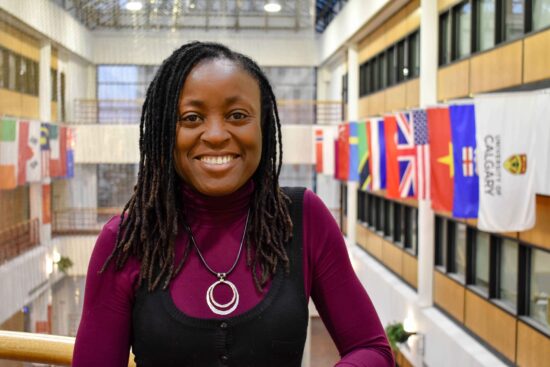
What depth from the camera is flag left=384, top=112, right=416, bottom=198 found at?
12234 millimetres

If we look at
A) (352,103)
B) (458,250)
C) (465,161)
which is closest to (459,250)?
(458,250)

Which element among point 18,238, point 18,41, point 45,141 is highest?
point 18,41

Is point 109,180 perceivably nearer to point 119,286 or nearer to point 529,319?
point 119,286

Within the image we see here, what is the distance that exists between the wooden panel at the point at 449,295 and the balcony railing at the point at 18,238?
942 centimetres

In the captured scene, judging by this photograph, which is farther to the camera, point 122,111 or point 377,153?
point 377,153

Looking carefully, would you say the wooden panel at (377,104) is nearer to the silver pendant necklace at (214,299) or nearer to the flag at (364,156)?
the flag at (364,156)

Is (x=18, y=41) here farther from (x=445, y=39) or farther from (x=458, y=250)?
(x=458, y=250)

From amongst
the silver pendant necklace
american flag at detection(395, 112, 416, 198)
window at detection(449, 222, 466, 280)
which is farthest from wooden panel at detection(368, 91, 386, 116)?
the silver pendant necklace

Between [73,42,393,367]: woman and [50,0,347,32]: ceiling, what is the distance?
196 centimetres

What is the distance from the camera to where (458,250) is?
44.6 feet

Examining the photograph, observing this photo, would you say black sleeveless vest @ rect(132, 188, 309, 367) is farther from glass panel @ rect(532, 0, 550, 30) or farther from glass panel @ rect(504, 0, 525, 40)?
glass panel @ rect(504, 0, 525, 40)

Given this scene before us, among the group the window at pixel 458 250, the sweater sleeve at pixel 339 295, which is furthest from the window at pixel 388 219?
the sweater sleeve at pixel 339 295

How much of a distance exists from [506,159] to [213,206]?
8263mm

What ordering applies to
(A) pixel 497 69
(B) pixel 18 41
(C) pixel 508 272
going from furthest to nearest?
(C) pixel 508 272 → (A) pixel 497 69 → (B) pixel 18 41
